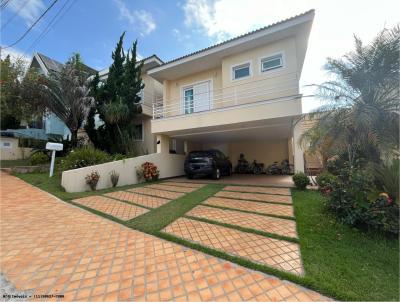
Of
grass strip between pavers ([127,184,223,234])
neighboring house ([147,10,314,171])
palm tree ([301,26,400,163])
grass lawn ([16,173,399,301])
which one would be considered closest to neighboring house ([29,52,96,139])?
neighboring house ([147,10,314,171])

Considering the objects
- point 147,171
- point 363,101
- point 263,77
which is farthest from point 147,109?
point 363,101

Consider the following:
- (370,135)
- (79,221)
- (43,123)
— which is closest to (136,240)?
(79,221)

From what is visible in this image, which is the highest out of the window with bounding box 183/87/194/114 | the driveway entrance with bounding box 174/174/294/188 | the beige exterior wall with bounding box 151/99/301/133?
the window with bounding box 183/87/194/114

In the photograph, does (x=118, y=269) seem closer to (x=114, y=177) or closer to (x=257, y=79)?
(x=114, y=177)

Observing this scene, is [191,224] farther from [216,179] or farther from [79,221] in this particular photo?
[216,179]

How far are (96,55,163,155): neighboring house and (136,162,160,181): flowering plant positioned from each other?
3.08 metres

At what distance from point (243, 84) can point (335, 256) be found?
8548 mm

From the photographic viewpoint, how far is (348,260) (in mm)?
2785

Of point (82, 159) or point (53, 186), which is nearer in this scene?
point (53, 186)

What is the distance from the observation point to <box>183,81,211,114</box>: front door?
38.3 ft

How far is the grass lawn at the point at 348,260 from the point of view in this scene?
86.8 inches

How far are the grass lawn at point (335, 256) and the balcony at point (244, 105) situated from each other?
14.0 feet

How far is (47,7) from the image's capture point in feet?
21.8

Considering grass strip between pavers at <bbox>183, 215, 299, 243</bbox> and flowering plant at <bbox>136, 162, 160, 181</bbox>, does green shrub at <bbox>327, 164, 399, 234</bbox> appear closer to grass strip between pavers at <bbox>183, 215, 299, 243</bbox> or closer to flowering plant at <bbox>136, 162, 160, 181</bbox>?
grass strip between pavers at <bbox>183, 215, 299, 243</bbox>
